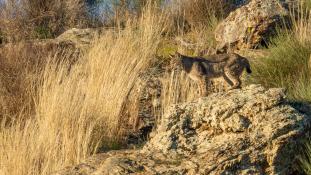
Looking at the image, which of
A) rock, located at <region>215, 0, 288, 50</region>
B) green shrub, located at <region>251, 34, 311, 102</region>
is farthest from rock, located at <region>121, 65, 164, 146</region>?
rock, located at <region>215, 0, 288, 50</region>

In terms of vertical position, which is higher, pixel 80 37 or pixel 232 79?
pixel 80 37

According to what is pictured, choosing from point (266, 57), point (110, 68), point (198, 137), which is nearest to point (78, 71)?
point (110, 68)

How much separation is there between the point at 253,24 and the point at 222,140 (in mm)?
4759

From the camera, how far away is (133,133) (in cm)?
596

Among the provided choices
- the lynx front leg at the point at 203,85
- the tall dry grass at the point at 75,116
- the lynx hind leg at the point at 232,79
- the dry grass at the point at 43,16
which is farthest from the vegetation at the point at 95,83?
the dry grass at the point at 43,16

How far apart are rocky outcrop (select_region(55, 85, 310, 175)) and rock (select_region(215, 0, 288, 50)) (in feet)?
13.8

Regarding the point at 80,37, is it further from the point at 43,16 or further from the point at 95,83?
the point at 95,83

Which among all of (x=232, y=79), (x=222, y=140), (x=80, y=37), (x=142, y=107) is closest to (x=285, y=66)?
(x=232, y=79)

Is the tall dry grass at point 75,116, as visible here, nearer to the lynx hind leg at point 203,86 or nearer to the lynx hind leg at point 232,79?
the lynx hind leg at point 203,86

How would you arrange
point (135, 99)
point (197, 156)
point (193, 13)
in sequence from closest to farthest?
1. point (197, 156)
2. point (135, 99)
3. point (193, 13)

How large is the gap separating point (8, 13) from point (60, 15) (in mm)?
1094

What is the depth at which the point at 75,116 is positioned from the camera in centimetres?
590

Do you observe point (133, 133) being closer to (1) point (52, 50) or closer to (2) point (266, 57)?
(2) point (266, 57)

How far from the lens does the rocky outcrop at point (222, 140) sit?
3.78 metres
